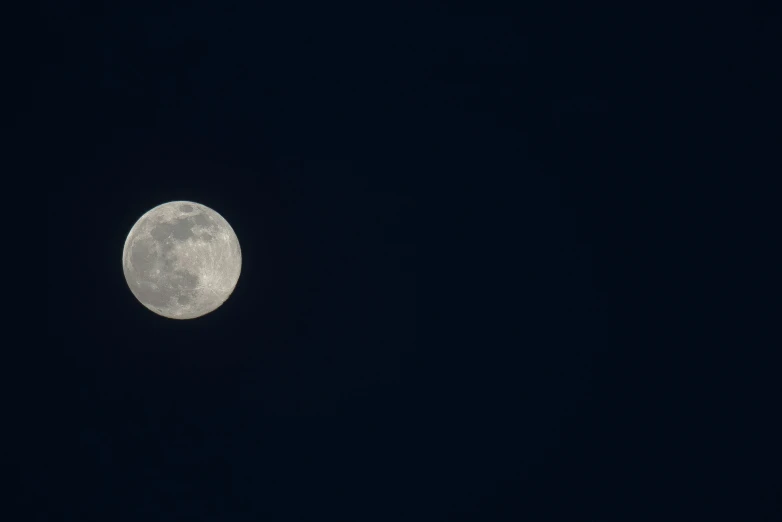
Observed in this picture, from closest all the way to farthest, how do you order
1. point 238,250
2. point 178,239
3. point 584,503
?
point 178,239 → point 238,250 → point 584,503

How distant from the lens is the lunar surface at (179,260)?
5602 mm

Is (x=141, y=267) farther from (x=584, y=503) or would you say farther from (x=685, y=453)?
(x=685, y=453)

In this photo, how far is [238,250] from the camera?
6242mm

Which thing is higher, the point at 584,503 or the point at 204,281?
the point at 204,281

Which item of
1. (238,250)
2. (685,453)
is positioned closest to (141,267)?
(238,250)

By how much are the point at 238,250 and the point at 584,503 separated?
197 inches

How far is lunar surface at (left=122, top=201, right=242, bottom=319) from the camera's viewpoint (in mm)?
5602

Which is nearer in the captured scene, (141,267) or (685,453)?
(141,267)

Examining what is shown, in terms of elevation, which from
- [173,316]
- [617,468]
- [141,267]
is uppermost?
[141,267]

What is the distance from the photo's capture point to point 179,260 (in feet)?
18.4

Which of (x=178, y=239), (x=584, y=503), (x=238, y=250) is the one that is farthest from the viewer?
(x=584, y=503)

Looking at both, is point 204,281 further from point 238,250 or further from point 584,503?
point 584,503

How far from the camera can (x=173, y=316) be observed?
5.91 metres

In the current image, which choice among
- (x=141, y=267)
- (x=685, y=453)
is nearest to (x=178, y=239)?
(x=141, y=267)
